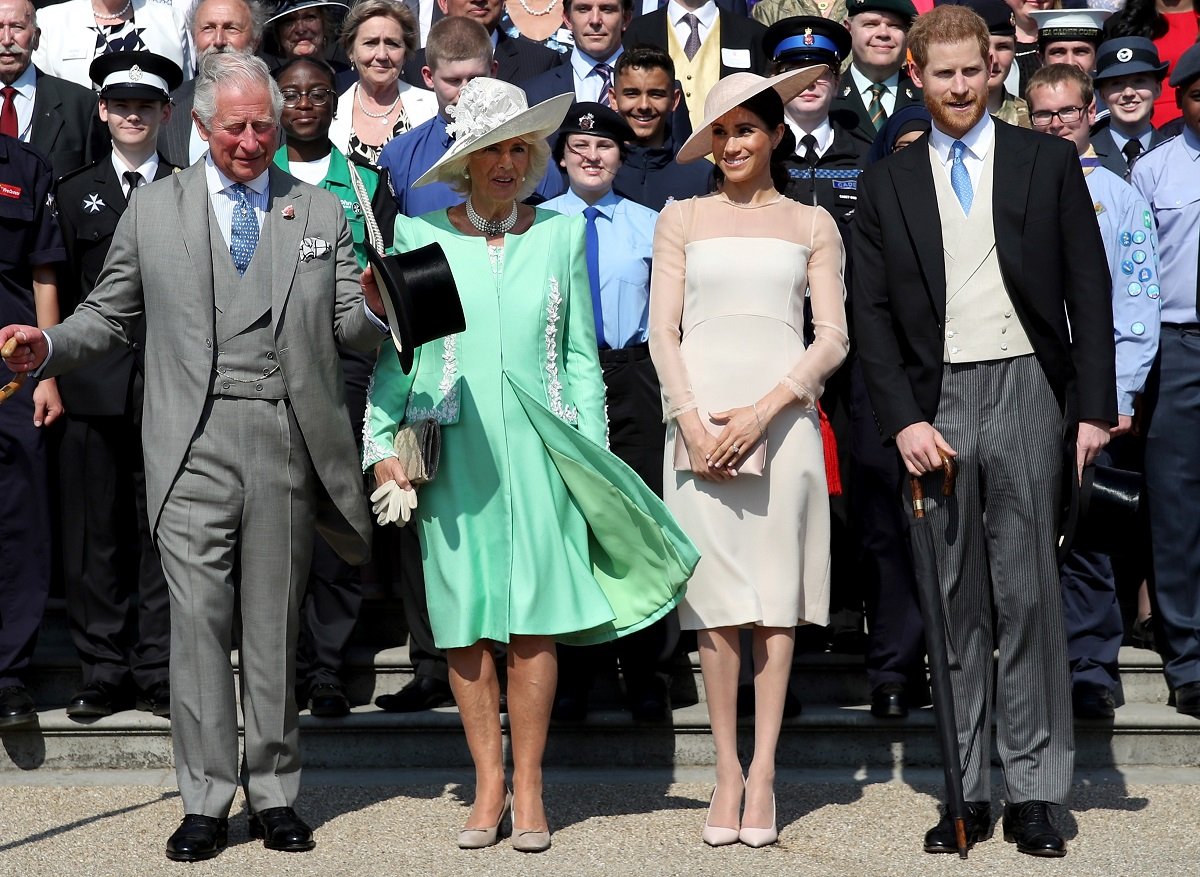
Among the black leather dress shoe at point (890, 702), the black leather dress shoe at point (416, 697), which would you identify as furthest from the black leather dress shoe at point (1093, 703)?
the black leather dress shoe at point (416, 697)

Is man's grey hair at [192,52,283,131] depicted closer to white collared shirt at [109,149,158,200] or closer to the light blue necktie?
white collared shirt at [109,149,158,200]

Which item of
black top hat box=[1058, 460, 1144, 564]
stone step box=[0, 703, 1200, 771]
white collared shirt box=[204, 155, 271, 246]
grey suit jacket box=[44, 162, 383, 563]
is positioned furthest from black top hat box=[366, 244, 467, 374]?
black top hat box=[1058, 460, 1144, 564]

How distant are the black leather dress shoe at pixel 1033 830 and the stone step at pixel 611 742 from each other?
88cm

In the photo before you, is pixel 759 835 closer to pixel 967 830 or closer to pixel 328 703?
pixel 967 830

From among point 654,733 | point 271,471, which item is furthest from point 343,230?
point 654,733

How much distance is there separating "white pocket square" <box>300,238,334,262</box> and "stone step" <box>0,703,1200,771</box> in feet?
5.74

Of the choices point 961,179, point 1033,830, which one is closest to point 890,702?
point 1033,830

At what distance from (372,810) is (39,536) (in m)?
1.70

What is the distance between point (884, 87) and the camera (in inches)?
309

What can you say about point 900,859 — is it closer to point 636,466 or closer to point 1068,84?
point 636,466

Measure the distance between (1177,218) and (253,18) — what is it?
169 inches

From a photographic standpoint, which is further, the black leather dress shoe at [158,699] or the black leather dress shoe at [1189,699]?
the black leather dress shoe at [158,699]

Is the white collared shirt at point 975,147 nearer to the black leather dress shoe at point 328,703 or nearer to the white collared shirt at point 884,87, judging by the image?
the white collared shirt at point 884,87

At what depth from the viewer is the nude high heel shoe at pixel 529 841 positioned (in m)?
5.16
